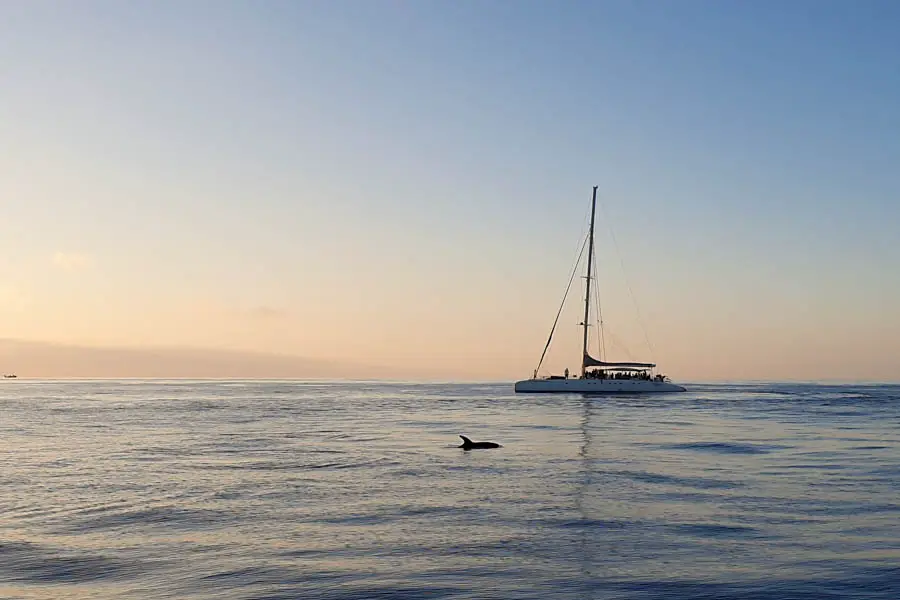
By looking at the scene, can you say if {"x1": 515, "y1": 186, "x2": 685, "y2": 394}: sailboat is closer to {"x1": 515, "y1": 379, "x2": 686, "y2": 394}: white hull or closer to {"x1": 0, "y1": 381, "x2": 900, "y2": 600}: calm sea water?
{"x1": 515, "y1": 379, "x2": 686, "y2": 394}: white hull

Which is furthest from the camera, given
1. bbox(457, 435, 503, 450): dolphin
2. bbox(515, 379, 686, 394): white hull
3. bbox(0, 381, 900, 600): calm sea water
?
bbox(515, 379, 686, 394): white hull

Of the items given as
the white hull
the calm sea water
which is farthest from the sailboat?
the calm sea water

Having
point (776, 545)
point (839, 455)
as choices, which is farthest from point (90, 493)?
point (839, 455)

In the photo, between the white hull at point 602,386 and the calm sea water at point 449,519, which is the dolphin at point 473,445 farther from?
the white hull at point 602,386

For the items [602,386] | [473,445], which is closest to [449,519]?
[473,445]

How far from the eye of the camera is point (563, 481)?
34406mm

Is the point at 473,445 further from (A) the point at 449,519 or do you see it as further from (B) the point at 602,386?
(B) the point at 602,386

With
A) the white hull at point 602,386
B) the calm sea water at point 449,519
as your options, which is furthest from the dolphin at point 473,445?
the white hull at point 602,386

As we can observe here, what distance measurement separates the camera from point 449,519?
26.0m

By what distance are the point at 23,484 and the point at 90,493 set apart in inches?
165

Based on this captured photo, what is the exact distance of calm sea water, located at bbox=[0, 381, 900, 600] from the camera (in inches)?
740

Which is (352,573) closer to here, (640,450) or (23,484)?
(23,484)

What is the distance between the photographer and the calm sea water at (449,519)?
61.7ft

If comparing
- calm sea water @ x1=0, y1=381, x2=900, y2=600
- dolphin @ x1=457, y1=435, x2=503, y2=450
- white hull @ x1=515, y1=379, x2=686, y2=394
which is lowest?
calm sea water @ x1=0, y1=381, x2=900, y2=600
